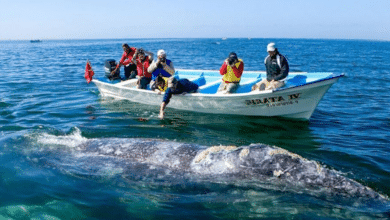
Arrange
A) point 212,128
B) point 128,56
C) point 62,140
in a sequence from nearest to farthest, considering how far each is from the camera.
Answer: point 62,140 < point 212,128 < point 128,56

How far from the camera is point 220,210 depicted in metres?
5.00

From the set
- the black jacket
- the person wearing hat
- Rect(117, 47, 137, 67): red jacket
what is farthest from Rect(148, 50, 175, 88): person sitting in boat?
the black jacket

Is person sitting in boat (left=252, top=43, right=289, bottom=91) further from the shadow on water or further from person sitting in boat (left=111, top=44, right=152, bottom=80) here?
person sitting in boat (left=111, top=44, right=152, bottom=80)

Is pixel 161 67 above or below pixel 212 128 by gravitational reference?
above

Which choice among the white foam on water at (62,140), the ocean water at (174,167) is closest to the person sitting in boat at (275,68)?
the ocean water at (174,167)

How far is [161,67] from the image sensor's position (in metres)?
12.1

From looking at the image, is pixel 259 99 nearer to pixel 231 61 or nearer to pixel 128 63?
pixel 231 61

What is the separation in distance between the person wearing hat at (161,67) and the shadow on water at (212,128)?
4.73 ft

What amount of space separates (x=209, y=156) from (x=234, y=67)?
601 cm

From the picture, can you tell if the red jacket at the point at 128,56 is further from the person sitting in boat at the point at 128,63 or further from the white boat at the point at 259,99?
the white boat at the point at 259,99

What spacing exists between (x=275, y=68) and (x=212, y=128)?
10.2ft

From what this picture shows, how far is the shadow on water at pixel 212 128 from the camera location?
894 centimetres

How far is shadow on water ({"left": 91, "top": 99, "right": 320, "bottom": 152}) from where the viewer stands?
29.3ft

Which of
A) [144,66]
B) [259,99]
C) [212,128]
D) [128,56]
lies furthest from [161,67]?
[259,99]
